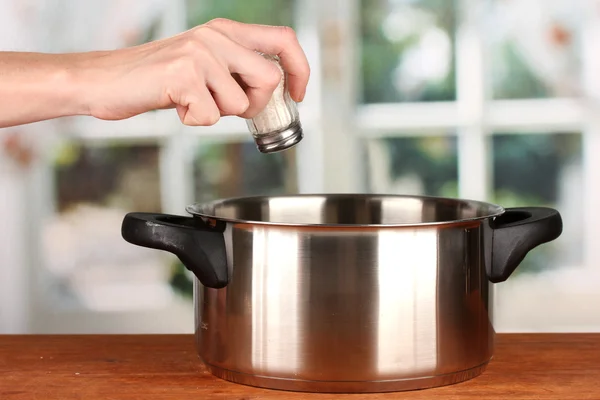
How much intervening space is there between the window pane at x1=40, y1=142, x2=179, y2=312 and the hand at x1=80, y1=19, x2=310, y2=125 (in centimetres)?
155

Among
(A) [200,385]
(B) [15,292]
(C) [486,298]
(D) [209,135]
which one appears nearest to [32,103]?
(A) [200,385]

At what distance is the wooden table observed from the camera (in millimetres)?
781

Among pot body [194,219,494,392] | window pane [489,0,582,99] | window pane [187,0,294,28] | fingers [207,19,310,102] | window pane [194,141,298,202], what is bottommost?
pot body [194,219,494,392]

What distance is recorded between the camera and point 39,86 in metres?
0.78

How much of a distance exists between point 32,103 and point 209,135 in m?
1.50

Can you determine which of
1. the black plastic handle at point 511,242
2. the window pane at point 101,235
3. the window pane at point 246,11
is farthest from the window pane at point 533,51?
the black plastic handle at point 511,242

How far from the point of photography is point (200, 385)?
0.81 metres

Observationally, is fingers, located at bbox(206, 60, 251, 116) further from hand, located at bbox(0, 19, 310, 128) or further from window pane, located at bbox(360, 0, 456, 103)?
window pane, located at bbox(360, 0, 456, 103)

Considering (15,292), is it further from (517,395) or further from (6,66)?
(517,395)

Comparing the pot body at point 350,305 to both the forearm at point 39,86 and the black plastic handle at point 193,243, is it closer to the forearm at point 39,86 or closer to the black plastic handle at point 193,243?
the black plastic handle at point 193,243

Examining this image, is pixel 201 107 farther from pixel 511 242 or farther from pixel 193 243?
pixel 511 242

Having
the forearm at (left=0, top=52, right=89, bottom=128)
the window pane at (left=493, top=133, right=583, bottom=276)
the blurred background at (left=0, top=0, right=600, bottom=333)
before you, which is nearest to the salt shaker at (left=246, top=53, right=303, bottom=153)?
the forearm at (left=0, top=52, right=89, bottom=128)

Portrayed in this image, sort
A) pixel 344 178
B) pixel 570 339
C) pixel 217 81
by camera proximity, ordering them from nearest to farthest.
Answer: pixel 217 81 < pixel 570 339 < pixel 344 178

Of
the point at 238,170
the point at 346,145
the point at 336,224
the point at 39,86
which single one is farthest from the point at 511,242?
the point at 238,170
